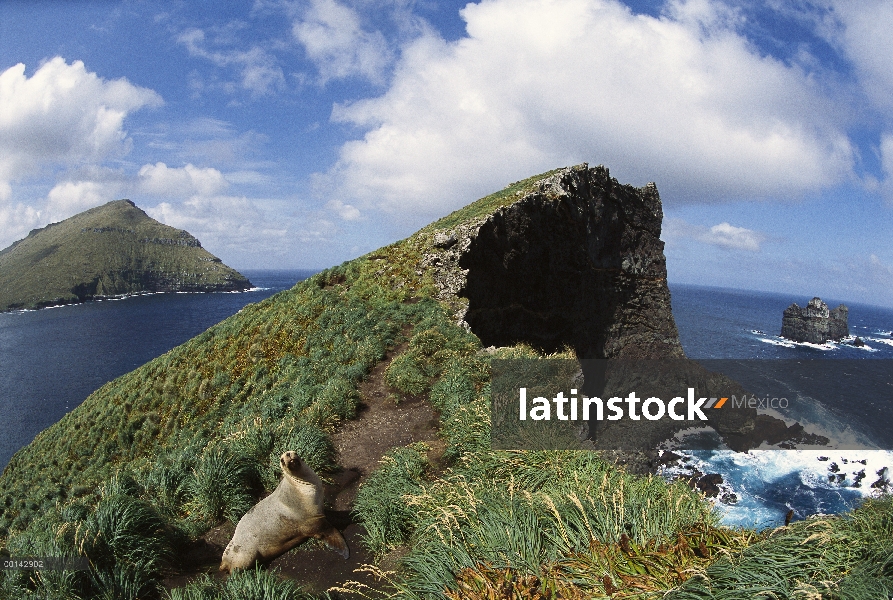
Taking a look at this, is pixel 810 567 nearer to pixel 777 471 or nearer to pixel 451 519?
pixel 451 519

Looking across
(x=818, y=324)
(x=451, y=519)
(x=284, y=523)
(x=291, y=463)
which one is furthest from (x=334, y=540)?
(x=818, y=324)

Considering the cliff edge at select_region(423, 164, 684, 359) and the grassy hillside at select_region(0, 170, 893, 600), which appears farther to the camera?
the cliff edge at select_region(423, 164, 684, 359)

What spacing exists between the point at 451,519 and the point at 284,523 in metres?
2.59

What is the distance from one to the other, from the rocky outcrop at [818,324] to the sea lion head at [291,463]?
156001 millimetres

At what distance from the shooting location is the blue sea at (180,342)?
4347 centimetres

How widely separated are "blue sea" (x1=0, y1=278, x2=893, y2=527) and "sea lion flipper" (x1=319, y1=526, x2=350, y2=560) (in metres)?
5.54

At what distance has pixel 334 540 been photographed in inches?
300

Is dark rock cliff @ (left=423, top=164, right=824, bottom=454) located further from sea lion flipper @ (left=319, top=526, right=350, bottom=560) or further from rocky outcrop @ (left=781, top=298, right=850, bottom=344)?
rocky outcrop @ (left=781, top=298, right=850, bottom=344)

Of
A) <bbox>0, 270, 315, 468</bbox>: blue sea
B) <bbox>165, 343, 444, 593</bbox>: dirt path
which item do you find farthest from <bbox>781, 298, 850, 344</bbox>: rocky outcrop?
<bbox>0, 270, 315, 468</bbox>: blue sea

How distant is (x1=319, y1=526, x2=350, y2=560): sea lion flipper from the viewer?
756 cm

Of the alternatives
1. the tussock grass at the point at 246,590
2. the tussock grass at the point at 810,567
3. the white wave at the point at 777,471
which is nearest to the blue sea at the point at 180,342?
the white wave at the point at 777,471

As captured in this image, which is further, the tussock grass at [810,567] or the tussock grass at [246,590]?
the tussock grass at [246,590]

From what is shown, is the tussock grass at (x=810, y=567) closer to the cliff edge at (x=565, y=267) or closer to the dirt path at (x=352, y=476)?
the dirt path at (x=352, y=476)

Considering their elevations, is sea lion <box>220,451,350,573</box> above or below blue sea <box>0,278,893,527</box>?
above
